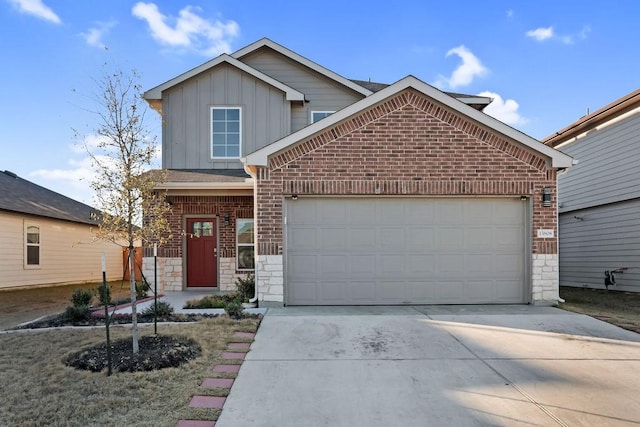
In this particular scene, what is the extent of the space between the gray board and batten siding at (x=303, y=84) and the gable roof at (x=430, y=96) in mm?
4636

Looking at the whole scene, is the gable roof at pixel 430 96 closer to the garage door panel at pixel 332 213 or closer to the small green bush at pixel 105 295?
the garage door panel at pixel 332 213

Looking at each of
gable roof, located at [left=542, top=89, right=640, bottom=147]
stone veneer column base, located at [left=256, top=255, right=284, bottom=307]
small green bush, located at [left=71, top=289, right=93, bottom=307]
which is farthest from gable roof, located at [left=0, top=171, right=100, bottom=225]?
gable roof, located at [left=542, top=89, right=640, bottom=147]

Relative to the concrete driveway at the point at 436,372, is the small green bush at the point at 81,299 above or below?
above

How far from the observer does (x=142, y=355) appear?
532 cm

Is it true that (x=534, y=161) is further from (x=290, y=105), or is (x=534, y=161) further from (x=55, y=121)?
(x=55, y=121)

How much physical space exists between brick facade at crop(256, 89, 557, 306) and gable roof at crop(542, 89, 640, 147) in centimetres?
495

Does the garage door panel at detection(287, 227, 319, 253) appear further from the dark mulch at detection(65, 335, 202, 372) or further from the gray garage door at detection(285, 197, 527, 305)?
the dark mulch at detection(65, 335, 202, 372)

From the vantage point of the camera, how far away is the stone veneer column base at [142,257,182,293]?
1172 centimetres

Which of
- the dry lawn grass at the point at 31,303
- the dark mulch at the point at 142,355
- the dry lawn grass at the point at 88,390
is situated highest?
the dark mulch at the point at 142,355

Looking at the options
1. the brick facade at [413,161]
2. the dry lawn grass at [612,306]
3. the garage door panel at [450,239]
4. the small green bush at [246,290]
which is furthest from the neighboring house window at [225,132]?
the dry lawn grass at [612,306]

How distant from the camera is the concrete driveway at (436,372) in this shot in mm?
3982

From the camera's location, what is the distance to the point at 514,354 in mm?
5730

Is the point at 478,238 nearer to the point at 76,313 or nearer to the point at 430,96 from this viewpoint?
the point at 430,96

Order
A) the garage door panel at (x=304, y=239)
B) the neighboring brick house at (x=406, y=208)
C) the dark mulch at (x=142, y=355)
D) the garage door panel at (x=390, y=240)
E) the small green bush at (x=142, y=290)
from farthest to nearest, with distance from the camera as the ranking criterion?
the small green bush at (x=142, y=290) → the garage door panel at (x=390, y=240) → the garage door panel at (x=304, y=239) → the neighboring brick house at (x=406, y=208) → the dark mulch at (x=142, y=355)
